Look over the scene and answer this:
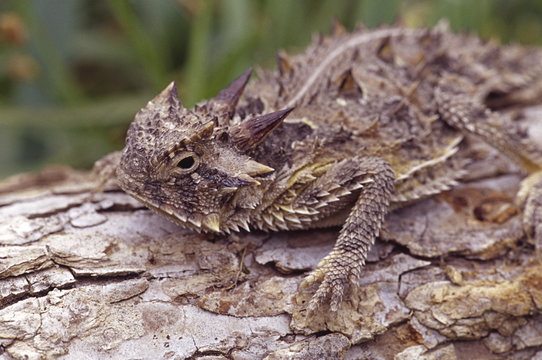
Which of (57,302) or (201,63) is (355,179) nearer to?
(57,302)

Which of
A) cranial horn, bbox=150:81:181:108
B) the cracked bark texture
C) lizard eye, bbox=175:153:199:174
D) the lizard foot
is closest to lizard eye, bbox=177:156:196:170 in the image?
lizard eye, bbox=175:153:199:174

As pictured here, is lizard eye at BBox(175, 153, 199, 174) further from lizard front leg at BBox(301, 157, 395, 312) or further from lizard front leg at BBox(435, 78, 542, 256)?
lizard front leg at BBox(435, 78, 542, 256)

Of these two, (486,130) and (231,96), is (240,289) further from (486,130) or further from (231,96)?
(486,130)

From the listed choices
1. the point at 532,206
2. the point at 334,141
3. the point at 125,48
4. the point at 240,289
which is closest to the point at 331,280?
the point at 240,289

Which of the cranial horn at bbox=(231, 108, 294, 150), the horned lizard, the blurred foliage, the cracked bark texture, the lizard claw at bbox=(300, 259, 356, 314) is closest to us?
the cracked bark texture

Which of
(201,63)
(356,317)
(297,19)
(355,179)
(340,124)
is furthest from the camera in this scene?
(297,19)

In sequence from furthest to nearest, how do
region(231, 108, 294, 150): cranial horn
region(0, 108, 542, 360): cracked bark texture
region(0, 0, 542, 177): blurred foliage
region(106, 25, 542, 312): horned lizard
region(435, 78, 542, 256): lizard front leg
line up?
region(0, 0, 542, 177): blurred foliage < region(435, 78, 542, 256): lizard front leg < region(231, 108, 294, 150): cranial horn < region(106, 25, 542, 312): horned lizard < region(0, 108, 542, 360): cracked bark texture

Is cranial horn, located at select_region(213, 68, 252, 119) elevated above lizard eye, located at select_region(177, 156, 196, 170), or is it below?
above

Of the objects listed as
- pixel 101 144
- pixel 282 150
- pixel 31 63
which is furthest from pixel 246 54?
pixel 282 150
